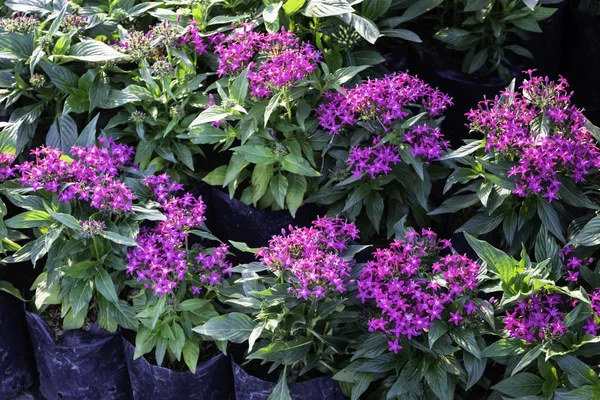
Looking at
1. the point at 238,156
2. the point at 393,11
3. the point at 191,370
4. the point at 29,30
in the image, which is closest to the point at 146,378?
the point at 191,370

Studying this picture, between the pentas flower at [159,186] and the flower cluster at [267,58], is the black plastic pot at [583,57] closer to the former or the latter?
the flower cluster at [267,58]

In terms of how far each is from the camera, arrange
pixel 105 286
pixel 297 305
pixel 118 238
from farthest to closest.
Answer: pixel 105 286
pixel 118 238
pixel 297 305

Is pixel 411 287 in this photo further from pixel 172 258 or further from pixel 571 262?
pixel 172 258

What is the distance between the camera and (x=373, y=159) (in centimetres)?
301

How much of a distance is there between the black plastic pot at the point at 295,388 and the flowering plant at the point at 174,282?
0.17m

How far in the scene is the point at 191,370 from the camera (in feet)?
9.23

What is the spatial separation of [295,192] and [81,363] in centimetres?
99

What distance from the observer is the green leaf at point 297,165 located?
300 cm

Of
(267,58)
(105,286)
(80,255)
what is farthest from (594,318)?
(80,255)

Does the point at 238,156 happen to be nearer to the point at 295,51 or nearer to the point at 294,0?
the point at 295,51

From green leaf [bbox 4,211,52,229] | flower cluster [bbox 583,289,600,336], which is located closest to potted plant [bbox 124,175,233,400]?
green leaf [bbox 4,211,52,229]

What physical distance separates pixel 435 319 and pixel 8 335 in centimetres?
169

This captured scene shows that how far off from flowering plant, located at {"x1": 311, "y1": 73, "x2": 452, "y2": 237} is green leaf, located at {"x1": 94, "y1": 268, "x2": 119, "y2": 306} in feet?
2.64

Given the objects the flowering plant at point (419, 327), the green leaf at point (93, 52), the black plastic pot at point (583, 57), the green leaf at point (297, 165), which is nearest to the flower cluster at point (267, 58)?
the green leaf at point (297, 165)
